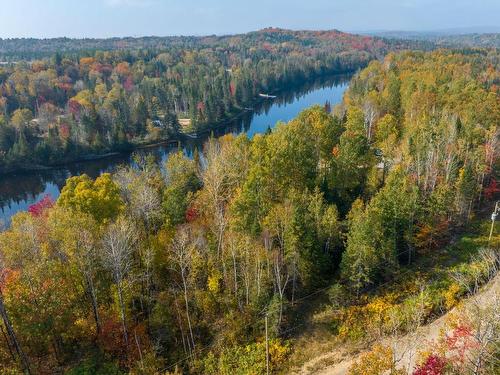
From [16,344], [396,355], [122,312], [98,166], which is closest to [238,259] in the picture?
[122,312]

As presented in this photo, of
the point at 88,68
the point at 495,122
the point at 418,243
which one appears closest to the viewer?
the point at 418,243

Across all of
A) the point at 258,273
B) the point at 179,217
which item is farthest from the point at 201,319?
the point at 179,217

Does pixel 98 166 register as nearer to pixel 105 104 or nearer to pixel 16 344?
pixel 105 104

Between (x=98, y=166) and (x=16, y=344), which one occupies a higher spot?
(x=16, y=344)

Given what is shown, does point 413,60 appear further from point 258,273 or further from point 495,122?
point 258,273

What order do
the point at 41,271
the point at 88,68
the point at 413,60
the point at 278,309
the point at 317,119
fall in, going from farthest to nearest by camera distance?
the point at 88,68 → the point at 413,60 → the point at 317,119 → the point at 278,309 → the point at 41,271

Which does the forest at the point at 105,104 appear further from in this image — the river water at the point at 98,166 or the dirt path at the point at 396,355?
the dirt path at the point at 396,355

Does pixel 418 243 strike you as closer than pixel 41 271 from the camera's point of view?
No

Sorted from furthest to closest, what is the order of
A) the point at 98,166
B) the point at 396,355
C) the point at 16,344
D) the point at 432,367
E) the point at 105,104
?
the point at 105,104 < the point at 98,166 < the point at 396,355 < the point at 16,344 < the point at 432,367

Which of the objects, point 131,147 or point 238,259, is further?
point 131,147
